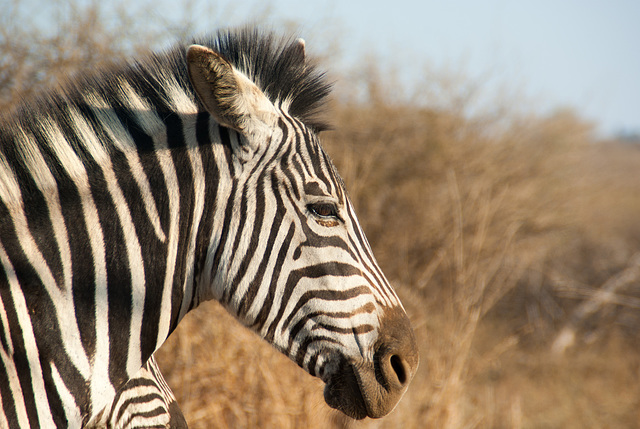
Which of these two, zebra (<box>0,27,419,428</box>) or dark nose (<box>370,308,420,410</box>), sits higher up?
zebra (<box>0,27,419,428</box>)

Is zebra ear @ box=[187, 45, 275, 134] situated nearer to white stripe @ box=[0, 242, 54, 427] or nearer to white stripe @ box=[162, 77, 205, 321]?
white stripe @ box=[162, 77, 205, 321]

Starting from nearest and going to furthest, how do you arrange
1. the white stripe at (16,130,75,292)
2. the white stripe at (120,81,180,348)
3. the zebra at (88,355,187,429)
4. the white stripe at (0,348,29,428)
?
the white stripe at (0,348,29,428)
the white stripe at (16,130,75,292)
the white stripe at (120,81,180,348)
the zebra at (88,355,187,429)

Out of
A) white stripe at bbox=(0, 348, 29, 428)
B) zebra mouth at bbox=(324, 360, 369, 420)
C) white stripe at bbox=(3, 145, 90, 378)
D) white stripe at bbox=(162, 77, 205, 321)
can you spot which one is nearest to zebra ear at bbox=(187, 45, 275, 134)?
white stripe at bbox=(162, 77, 205, 321)

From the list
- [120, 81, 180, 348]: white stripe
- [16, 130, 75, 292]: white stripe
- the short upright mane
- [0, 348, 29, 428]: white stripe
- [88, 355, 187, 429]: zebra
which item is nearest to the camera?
[0, 348, 29, 428]: white stripe

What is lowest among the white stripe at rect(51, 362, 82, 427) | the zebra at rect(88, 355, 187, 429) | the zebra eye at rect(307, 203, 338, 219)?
the zebra at rect(88, 355, 187, 429)

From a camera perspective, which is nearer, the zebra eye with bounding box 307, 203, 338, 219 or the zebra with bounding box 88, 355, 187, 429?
the zebra eye with bounding box 307, 203, 338, 219

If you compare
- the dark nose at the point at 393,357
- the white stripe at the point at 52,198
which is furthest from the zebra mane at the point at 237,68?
the dark nose at the point at 393,357

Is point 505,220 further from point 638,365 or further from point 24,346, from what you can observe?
point 24,346

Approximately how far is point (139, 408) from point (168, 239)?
133cm

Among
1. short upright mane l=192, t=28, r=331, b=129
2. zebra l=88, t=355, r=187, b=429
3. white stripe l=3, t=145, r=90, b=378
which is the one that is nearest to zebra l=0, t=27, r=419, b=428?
white stripe l=3, t=145, r=90, b=378

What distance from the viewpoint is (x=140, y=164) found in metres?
1.98

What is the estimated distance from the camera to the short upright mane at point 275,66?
2.28m

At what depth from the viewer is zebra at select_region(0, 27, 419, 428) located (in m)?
1.85

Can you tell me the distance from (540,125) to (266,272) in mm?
9479
